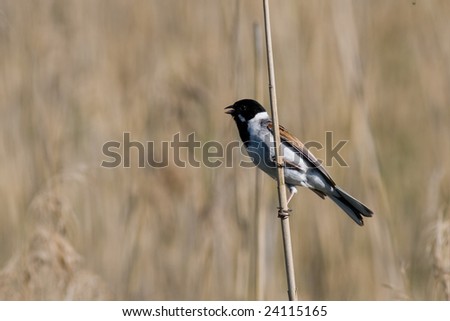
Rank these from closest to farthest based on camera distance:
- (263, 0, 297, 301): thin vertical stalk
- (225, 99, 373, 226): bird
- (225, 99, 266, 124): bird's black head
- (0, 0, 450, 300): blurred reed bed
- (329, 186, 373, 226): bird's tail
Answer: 1. (263, 0, 297, 301): thin vertical stalk
2. (329, 186, 373, 226): bird's tail
3. (225, 99, 373, 226): bird
4. (225, 99, 266, 124): bird's black head
5. (0, 0, 450, 300): blurred reed bed

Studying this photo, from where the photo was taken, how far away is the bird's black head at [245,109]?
3.49 m

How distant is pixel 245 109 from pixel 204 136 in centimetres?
59

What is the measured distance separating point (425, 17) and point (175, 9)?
167cm

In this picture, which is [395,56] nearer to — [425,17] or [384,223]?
[425,17]

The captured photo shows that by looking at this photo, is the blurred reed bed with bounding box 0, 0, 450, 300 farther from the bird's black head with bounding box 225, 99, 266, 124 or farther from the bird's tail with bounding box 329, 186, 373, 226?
the bird's tail with bounding box 329, 186, 373, 226

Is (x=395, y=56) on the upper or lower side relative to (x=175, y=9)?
lower

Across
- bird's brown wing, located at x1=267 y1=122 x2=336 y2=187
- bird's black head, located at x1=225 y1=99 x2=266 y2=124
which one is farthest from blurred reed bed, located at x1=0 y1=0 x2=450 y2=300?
bird's brown wing, located at x1=267 y1=122 x2=336 y2=187

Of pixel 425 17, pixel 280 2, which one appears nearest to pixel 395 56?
pixel 425 17

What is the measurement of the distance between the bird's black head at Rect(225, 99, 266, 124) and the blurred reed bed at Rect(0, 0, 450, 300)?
70 millimetres

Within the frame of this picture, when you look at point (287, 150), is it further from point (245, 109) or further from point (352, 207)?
point (352, 207)

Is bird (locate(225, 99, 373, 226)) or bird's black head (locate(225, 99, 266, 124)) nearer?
bird (locate(225, 99, 373, 226))

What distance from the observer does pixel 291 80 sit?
4.23m

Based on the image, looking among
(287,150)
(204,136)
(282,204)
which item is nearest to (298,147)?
(287,150)

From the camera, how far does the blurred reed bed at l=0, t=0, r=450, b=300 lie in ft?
12.0
